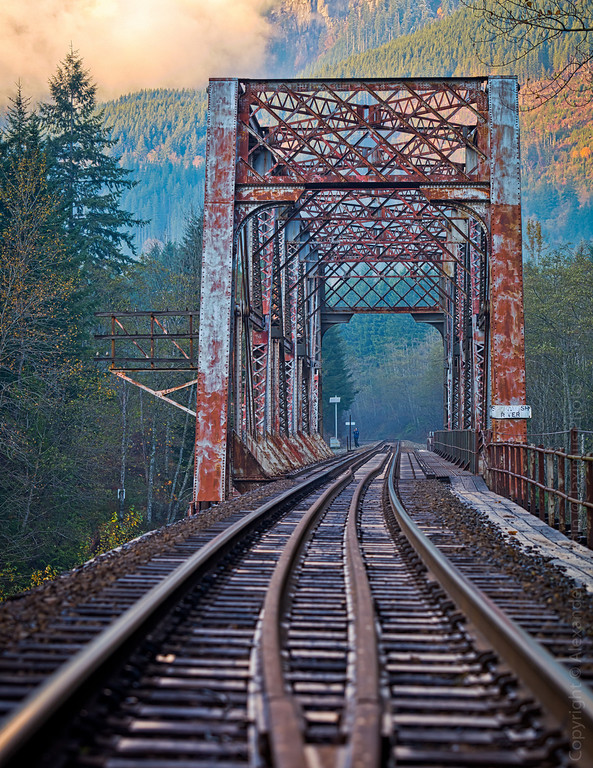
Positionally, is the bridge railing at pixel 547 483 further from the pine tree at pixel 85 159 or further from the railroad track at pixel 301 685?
the pine tree at pixel 85 159

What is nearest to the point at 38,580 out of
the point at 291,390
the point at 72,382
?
A: the point at 72,382

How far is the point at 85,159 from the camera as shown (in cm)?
4475

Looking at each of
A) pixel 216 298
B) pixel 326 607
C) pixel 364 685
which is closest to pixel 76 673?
pixel 364 685

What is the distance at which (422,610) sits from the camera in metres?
5.38

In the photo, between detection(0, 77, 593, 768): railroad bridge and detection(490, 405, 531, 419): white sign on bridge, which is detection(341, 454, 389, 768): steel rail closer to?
detection(0, 77, 593, 768): railroad bridge

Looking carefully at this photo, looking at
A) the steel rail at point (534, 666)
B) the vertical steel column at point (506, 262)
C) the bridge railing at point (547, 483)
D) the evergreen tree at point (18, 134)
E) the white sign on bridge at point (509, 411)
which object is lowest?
the steel rail at point (534, 666)

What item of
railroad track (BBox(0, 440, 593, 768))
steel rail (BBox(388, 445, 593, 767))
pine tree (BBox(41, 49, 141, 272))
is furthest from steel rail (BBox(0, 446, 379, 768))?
pine tree (BBox(41, 49, 141, 272))

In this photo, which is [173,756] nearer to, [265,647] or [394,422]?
[265,647]

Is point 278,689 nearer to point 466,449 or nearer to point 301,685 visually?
point 301,685

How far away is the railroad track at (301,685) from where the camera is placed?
2857mm

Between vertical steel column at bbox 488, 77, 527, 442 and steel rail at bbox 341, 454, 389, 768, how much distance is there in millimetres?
9685

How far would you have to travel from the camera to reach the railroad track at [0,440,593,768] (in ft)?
9.37

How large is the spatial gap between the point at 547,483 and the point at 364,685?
25.0 ft

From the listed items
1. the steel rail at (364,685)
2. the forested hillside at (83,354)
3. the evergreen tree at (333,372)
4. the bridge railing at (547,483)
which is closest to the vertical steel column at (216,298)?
the forested hillside at (83,354)
